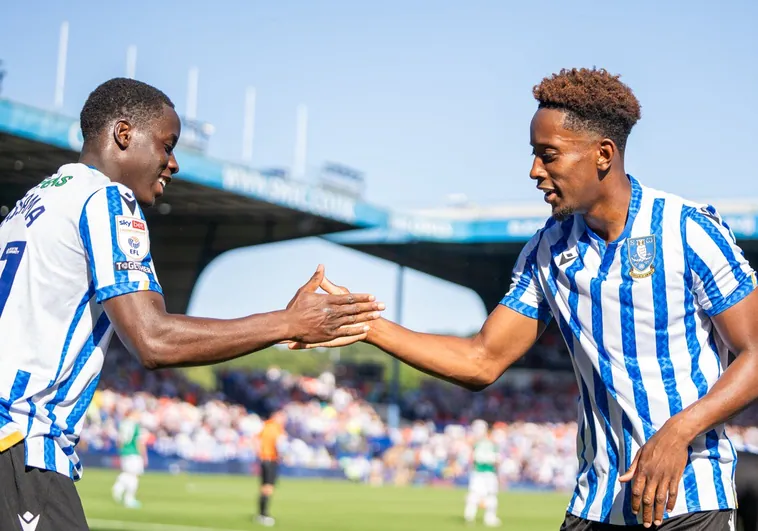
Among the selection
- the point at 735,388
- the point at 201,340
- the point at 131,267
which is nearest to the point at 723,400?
the point at 735,388

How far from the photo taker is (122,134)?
420 cm

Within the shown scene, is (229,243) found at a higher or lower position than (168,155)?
higher

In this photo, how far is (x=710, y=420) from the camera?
3.83 meters

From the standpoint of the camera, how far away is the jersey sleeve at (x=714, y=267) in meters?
3.95

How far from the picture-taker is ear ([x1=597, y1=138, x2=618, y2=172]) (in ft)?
14.2

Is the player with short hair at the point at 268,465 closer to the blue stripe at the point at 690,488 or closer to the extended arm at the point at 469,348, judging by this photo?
the extended arm at the point at 469,348

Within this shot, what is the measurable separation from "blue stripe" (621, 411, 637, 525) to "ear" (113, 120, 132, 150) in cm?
221

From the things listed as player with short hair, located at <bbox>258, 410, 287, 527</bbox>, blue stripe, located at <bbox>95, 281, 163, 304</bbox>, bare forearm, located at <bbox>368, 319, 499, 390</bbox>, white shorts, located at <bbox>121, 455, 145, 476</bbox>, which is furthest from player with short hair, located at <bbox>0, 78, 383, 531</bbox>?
white shorts, located at <bbox>121, 455, 145, 476</bbox>

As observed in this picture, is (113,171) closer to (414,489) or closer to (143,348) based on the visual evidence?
(143,348)

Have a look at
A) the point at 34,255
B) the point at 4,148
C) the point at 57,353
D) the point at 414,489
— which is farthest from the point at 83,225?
the point at 414,489

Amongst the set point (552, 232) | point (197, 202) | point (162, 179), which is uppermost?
point (197, 202)

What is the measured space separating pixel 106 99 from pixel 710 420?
262 cm

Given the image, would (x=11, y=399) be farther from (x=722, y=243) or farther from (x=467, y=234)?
(x=467, y=234)

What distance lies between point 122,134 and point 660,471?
2401 millimetres
